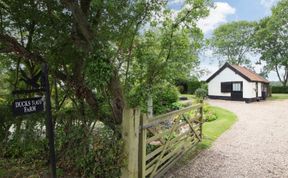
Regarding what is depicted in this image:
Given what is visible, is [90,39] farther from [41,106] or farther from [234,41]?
[234,41]

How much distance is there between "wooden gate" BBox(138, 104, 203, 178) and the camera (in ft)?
14.9

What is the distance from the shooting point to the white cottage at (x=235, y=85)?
2459 cm

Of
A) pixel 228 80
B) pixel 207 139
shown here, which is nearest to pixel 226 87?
pixel 228 80

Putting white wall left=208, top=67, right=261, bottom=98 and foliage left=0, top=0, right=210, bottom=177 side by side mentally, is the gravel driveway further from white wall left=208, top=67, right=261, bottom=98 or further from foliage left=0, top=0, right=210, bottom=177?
white wall left=208, top=67, right=261, bottom=98

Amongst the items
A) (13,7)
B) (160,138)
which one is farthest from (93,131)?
(13,7)

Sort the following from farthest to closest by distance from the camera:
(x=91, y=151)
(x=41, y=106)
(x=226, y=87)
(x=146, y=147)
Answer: (x=226, y=87) → (x=146, y=147) → (x=91, y=151) → (x=41, y=106)

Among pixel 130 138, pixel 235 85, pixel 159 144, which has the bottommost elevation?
pixel 159 144

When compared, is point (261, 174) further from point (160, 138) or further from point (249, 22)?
point (249, 22)

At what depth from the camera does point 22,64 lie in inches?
253

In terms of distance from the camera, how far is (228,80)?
26.2m

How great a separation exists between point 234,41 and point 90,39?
37.3 meters

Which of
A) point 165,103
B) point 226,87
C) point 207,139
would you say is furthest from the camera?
point 226,87

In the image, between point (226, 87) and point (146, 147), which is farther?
point (226, 87)

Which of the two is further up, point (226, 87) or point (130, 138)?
point (226, 87)
